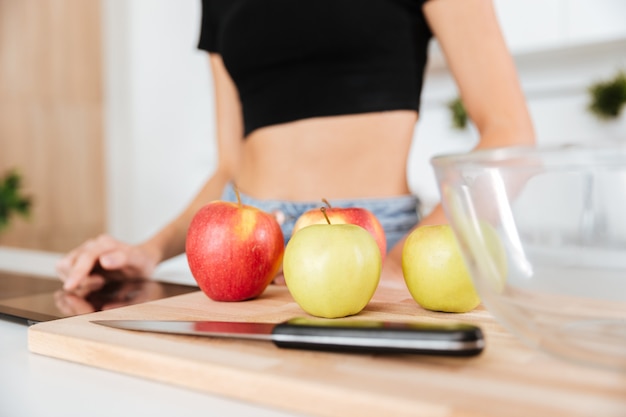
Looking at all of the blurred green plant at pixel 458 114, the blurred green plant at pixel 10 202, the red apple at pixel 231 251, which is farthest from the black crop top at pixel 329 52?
the blurred green plant at pixel 10 202

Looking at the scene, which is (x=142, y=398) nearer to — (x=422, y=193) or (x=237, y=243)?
(x=237, y=243)

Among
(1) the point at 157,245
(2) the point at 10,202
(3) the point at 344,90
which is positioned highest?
(3) the point at 344,90

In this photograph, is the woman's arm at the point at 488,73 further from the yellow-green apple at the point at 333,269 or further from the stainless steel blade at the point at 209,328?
the stainless steel blade at the point at 209,328

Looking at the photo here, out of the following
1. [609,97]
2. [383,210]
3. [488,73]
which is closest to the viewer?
[488,73]

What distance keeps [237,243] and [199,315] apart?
0.29 feet

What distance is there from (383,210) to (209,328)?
642 mm

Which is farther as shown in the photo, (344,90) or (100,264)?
(344,90)

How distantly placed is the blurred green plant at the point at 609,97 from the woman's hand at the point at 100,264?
74.9 inches

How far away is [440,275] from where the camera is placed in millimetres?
597

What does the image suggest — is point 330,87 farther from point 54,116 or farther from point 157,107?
point 54,116

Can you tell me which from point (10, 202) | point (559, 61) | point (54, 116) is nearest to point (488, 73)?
point (559, 61)

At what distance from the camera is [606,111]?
7.67 ft

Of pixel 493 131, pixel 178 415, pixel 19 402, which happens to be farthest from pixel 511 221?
pixel 493 131

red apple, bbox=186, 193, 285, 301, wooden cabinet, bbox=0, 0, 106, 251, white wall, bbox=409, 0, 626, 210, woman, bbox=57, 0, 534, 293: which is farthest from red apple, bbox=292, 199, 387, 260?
wooden cabinet, bbox=0, 0, 106, 251
